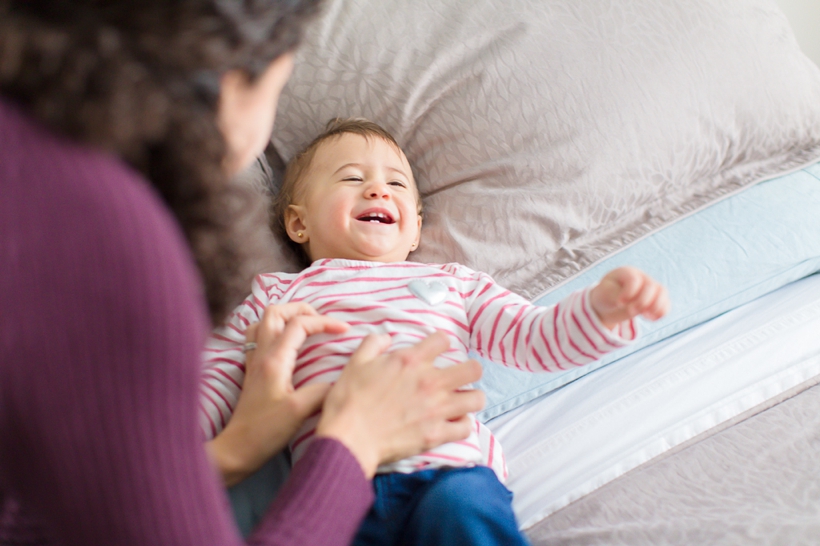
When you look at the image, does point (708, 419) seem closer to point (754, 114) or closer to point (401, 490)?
point (401, 490)

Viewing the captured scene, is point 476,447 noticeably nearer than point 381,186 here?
Yes

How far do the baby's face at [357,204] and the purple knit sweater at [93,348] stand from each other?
0.63m

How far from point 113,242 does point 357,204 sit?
71 cm

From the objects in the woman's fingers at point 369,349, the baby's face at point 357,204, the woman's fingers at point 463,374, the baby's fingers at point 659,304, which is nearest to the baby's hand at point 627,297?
the baby's fingers at point 659,304

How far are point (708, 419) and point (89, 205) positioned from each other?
0.97 meters

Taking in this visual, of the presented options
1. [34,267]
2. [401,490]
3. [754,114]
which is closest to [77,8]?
[34,267]

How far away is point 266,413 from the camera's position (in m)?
0.82

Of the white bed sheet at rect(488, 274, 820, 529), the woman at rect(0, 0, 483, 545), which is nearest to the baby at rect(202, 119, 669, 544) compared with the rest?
→ the white bed sheet at rect(488, 274, 820, 529)

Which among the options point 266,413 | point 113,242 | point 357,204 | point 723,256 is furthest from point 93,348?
point 723,256

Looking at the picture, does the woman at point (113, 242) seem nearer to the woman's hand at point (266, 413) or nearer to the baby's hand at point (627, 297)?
the woman's hand at point (266, 413)

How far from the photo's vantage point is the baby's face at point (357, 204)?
1115 mm

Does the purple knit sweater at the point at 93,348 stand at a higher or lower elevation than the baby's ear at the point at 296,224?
lower

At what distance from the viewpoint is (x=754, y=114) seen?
134 centimetres

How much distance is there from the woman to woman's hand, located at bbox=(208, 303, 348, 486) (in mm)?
281
